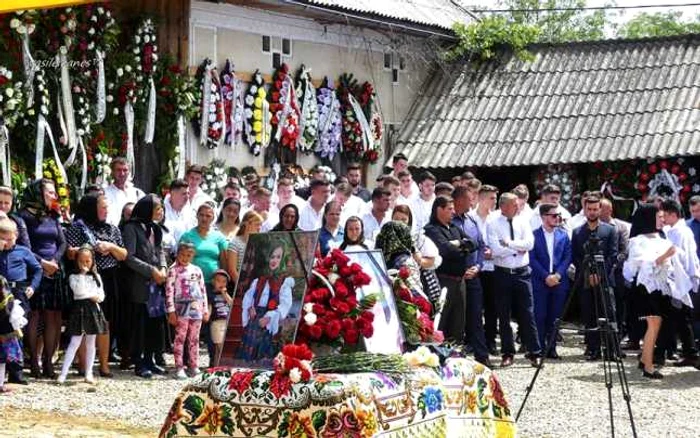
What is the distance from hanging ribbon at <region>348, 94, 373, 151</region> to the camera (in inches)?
938

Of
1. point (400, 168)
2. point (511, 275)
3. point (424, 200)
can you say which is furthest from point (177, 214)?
point (400, 168)

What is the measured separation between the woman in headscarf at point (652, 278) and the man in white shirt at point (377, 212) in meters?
2.74

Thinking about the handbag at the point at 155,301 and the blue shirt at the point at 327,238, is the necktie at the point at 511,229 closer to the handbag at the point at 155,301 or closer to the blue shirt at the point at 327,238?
the blue shirt at the point at 327,238

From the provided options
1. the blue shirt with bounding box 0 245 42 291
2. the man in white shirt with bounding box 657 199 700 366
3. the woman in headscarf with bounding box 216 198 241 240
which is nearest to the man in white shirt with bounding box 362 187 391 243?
the woman in headscarf with bounding box 216 198 241 240

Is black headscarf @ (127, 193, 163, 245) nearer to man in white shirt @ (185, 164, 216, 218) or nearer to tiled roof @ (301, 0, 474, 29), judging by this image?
man in white shirt @ (185, 164, 216, 218)

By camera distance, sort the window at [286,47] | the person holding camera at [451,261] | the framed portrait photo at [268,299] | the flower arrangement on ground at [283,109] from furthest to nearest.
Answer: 1. the window at [286,47]
2. the flower arrangement on ground at [283,109]
3. the person holding camera at [451,261]
4. the framed portrait photo at [268,299]

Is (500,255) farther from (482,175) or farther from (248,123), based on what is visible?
(482,175)

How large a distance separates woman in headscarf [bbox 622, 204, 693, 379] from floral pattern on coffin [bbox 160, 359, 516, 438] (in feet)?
21.4

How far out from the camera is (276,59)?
21.8 metres

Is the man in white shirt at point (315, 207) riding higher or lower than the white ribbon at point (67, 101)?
lower

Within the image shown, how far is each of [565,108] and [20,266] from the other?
1398cm

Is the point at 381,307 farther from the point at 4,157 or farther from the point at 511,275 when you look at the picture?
the point at 4,157

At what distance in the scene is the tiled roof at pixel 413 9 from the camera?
22312 mm

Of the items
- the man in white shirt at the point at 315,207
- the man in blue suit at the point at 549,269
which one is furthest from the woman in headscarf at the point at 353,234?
the man in blue suit at the point at 549,269
